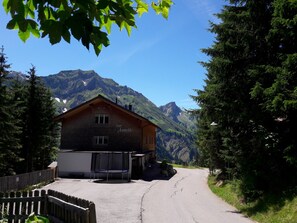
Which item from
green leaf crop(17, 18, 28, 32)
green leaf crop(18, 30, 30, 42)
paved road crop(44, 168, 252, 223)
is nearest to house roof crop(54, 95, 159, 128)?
paved road crop(44, 168, 252, 223)

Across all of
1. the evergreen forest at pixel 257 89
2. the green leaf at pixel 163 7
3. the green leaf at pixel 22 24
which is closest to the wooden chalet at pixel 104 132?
the evergreen forest at pixel 257 89

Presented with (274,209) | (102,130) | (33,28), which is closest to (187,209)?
(274,209)

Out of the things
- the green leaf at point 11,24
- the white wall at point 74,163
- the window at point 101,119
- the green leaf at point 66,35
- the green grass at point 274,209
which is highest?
the window at point 101,119

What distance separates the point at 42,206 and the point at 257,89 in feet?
29.4

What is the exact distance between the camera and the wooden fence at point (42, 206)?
30.1 feet

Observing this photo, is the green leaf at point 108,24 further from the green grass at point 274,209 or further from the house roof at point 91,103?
the house roof at point 91,103

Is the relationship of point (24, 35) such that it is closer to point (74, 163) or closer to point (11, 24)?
point (11, 24)

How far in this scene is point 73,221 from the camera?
29.0 feet

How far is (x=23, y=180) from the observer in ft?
82.1

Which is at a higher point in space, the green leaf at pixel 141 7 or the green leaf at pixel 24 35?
the green leaf at pixel 141 7

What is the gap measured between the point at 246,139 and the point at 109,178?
74.0 ft

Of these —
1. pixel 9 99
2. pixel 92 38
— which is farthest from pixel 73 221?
pixel 9 99

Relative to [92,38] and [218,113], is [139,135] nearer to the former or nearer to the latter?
[218,113]

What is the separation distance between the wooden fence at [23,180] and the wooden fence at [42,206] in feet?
41.4
